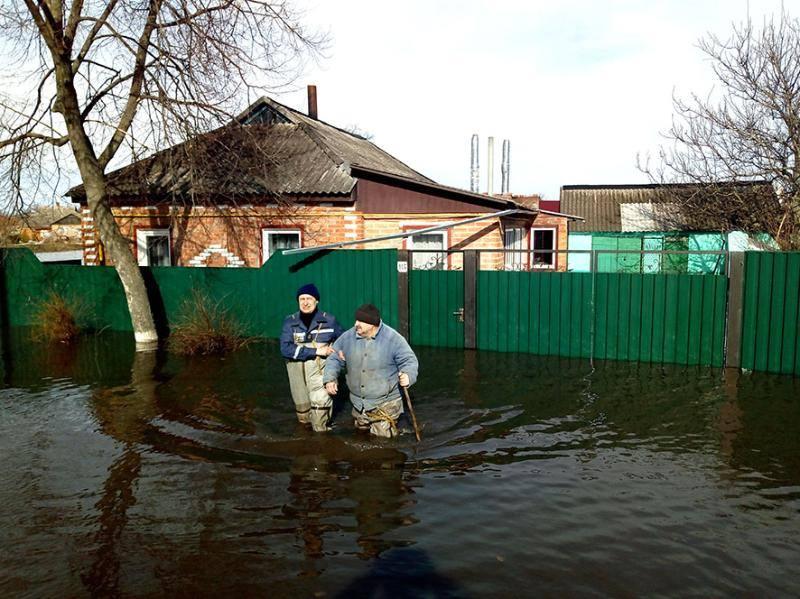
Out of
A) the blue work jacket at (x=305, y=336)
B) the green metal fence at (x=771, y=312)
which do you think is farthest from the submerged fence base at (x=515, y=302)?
the blue work jacket at (x=305, y=336)

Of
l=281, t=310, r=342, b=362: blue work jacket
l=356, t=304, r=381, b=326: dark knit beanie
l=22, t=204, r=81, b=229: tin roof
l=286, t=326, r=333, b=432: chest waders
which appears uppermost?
l=22, t=204, r=81, b=229: tin roof

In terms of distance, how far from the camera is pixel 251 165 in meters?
14.3

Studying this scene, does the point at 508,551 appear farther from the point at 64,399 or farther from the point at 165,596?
the point at 64,399

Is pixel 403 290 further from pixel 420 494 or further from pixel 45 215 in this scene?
pixel 45 215

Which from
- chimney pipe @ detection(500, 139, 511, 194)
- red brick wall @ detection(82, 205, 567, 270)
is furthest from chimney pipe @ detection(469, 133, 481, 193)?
red brick wall @ detection(82, 205, 567, 270)

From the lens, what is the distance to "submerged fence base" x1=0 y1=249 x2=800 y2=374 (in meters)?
9.77

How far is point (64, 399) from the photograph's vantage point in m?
8.94

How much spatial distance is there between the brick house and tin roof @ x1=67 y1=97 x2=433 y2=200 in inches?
1.3

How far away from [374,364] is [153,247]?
38.4 ft

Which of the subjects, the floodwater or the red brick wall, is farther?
the red brick wall

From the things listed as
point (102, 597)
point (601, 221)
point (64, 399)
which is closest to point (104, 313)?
point (64, 399)

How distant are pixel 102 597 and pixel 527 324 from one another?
28.3 feet

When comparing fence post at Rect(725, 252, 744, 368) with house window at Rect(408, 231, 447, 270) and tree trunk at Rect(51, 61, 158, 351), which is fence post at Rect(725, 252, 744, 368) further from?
tree trunk at Rect(51, 61, 158, 351)

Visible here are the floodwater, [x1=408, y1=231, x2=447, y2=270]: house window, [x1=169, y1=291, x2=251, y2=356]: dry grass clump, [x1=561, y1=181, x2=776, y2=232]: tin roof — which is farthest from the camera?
[x1=561, y1=181, x2=776, y2=232]: tin roof
